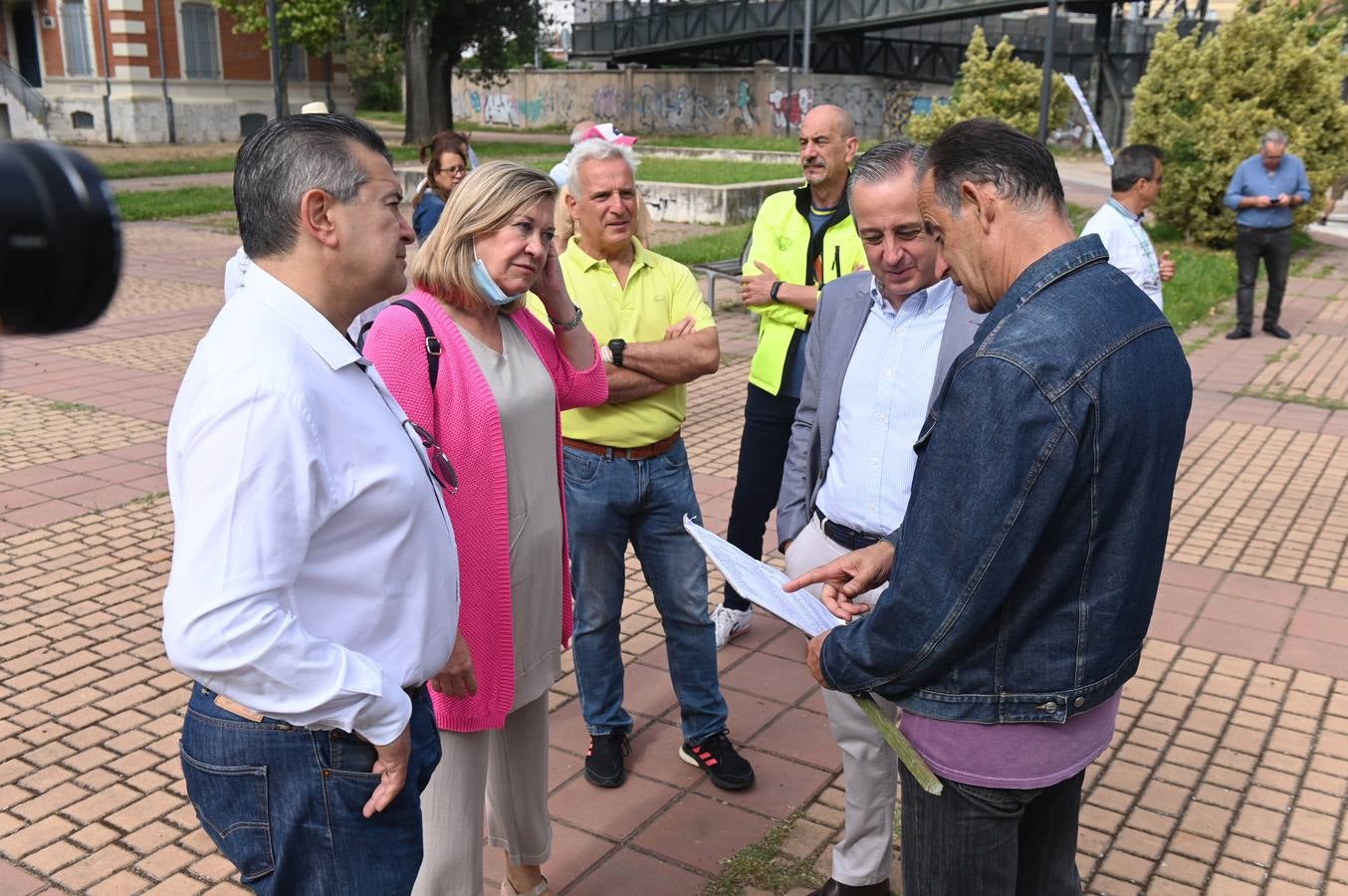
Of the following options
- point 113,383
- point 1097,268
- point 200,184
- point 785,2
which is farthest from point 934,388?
point 785,2

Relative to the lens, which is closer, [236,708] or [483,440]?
[236,708]

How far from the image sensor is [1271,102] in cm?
1571

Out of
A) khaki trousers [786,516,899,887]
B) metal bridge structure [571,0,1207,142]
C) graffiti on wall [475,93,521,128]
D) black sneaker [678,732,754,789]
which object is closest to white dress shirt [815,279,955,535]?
khaki trousers [786,516,899,887]

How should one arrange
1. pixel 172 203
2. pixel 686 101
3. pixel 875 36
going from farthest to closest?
pixel 875 36
pixel 686 101
pixel 172 203

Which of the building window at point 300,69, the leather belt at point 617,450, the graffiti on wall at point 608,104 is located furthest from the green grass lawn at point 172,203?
the graffiti on wall at point 608,104

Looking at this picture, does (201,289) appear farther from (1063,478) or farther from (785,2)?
(785,2)

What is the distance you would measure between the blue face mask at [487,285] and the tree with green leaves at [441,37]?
96.3 ft

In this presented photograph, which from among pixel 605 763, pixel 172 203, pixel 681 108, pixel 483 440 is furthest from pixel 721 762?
pixel 681 108

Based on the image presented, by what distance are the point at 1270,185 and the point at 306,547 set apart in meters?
12.1

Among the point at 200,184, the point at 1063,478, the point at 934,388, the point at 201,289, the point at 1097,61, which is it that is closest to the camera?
the point at 1063,478

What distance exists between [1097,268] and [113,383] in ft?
29.0

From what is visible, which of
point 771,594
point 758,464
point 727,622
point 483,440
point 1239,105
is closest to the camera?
point 771,594

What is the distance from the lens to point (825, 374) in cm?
331

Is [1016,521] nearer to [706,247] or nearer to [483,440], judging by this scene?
[483,440]
